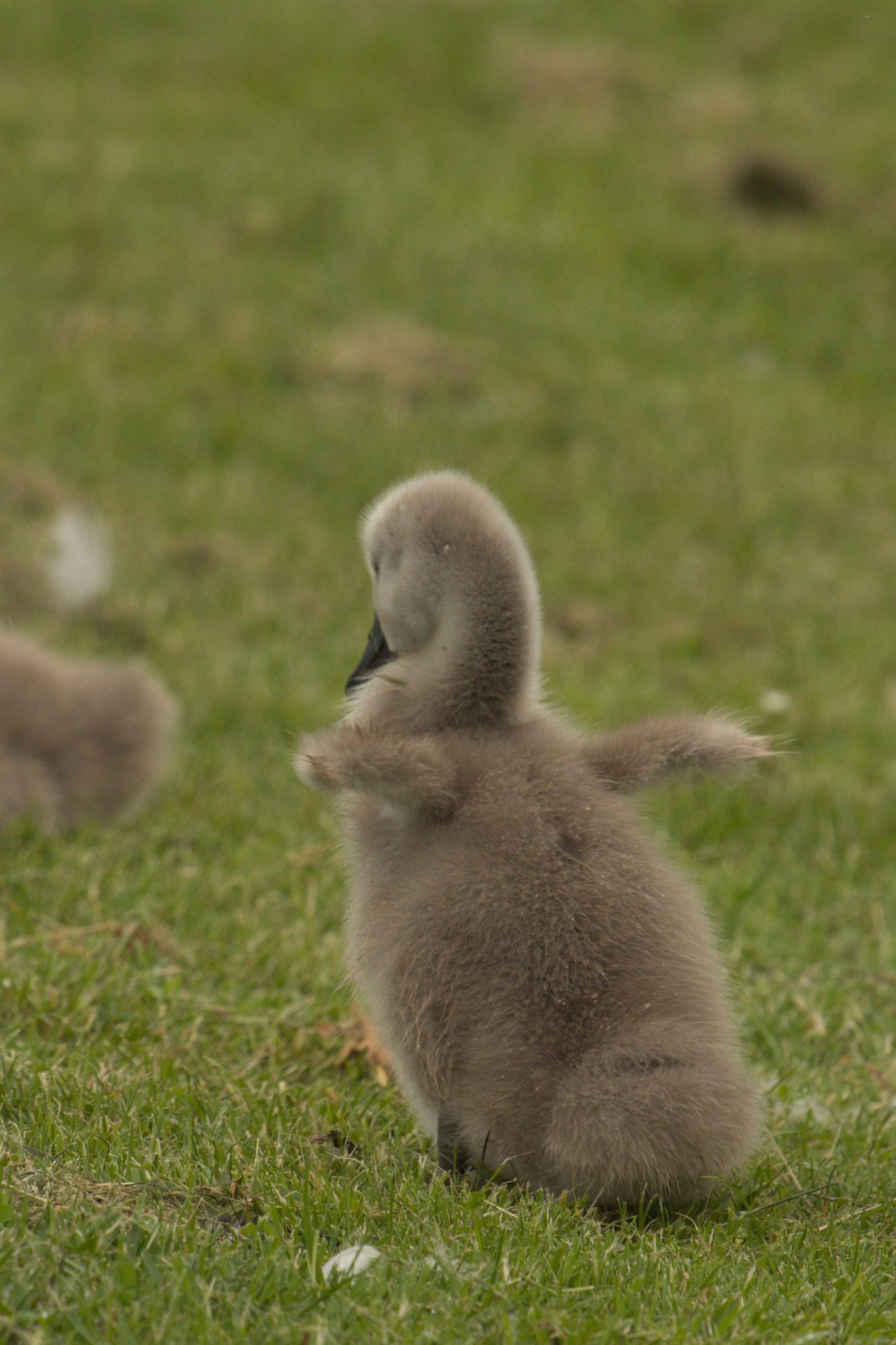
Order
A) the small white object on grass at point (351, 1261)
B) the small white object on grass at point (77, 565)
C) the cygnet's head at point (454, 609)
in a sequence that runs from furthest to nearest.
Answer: the small white object on grass at point (77, 565) → the cygnet's head at point (454, 609) → the small white object on grass at point (351, 1261)

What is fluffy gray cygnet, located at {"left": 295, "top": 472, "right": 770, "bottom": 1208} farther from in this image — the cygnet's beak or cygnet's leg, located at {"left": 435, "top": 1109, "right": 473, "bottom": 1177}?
the cygnet's beak

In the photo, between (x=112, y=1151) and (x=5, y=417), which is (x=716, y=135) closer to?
(x=5, y=417)

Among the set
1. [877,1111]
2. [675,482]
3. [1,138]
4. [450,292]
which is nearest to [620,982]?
[877,1111]

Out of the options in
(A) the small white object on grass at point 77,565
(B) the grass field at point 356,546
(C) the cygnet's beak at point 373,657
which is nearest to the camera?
(B) the grass field at point 356,546

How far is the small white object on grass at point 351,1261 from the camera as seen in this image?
2760mm

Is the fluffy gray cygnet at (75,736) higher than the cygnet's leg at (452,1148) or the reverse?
the reverse

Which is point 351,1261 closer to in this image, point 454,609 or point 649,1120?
point 649,1120

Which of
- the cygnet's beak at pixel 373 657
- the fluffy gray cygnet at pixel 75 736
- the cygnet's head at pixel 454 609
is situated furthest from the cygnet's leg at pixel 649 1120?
the fluffy gray cygnet at pixel 75 736

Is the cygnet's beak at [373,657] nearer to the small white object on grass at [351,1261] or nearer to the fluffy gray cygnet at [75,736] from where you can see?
the small white object on grass at [351,1261]

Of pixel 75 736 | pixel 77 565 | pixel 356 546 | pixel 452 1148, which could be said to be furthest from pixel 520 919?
pixel 356 546

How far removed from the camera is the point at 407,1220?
3035 millimetres

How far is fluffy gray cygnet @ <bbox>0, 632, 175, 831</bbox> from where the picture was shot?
222 inches

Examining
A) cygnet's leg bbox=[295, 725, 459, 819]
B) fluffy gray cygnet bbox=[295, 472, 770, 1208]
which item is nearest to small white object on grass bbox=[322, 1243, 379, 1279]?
fluffy gray cygnet bbox=[295, 472, 770, 1208]

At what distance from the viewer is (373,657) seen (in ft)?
13.2
